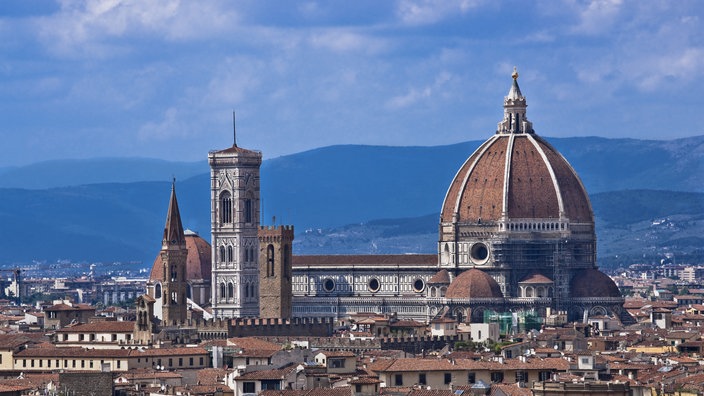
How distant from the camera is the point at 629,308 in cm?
16362

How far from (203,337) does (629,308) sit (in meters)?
48.6

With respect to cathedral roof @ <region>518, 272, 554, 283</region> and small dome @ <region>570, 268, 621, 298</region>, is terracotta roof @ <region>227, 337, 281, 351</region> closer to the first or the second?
small dome @ <region>570, 268, 621, 298</region>

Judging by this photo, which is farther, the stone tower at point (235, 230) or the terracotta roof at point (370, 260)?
the terracotta roof at point (370, 260)

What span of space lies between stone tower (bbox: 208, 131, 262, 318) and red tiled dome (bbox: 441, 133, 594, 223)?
1296 centimetres

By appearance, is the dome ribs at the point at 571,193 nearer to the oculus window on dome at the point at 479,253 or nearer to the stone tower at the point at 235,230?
the oculus window on dome at the point at 479,253

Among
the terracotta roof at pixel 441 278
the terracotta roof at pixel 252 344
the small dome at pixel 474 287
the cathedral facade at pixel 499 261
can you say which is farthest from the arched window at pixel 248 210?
the terracotta roof at pixel 252 344

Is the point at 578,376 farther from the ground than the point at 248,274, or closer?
closer

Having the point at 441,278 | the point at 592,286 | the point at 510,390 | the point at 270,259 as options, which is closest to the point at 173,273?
the point at 270,259

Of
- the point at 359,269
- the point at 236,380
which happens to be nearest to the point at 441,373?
the point at 236,380

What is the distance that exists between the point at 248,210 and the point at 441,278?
1278cm

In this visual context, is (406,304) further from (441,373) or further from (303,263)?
(441,373)

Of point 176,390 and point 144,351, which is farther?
point 144,351

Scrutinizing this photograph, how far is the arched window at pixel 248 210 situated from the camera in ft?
512

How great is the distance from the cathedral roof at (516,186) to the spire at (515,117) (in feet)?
1.92
